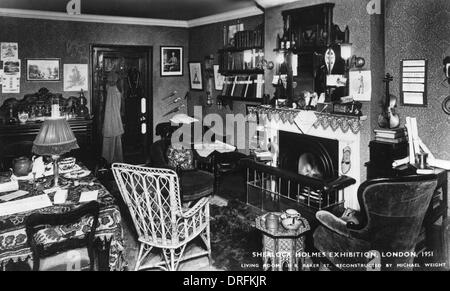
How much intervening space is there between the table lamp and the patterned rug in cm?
163

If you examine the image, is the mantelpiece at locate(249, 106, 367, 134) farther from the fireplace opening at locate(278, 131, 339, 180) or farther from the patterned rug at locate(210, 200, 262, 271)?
the patterned rug at locate(210, 200, 262, 271)

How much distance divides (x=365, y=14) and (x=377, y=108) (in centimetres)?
101

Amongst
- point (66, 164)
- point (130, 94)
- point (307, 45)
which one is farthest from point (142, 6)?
point (66, 164)

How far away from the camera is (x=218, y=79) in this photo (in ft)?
22.5

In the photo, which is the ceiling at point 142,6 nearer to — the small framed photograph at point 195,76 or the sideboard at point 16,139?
the small framed photograph at point 195,76

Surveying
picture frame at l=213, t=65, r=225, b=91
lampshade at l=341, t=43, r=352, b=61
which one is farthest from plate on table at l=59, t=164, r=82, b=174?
picture frame at l=213, t=65, r=225, b=91

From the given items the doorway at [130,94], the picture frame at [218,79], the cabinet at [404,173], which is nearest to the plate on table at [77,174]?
the cabinet at [404,173]

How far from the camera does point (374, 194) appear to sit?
8.14 feet

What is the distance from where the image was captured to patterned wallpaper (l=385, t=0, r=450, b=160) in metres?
3.62

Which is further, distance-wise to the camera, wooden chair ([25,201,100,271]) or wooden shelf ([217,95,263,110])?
wooden shelf ([217,95,263,110])

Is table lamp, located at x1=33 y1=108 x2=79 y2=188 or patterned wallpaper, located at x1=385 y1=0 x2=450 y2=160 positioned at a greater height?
patterned wallpaper, located at x1=385 y1=0 x2=450 y2=160

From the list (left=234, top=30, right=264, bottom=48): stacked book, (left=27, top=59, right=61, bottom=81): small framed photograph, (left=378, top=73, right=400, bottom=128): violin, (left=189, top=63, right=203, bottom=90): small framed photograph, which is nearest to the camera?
(left=378, top=73, right=400, bottom=128): violin

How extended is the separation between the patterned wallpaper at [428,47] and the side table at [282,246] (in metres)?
1.83
